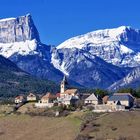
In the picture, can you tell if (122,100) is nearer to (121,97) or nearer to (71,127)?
(121,97)

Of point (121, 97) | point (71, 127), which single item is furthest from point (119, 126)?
point (121, 97)

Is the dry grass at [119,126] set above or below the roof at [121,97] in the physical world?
below

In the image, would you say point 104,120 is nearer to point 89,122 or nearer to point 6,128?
point 89,122

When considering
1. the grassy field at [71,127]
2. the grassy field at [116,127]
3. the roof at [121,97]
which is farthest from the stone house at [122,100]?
the grassy field at [116,127]

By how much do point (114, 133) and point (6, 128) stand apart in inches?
1679

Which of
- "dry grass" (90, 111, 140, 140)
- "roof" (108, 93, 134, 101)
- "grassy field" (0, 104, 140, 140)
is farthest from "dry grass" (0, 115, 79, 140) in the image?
"roof" (108, 93, 134, 101)

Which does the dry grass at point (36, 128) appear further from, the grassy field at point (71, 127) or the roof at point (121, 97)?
the roof at point (121, 97)

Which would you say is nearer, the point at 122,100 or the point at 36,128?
the point at 36,128

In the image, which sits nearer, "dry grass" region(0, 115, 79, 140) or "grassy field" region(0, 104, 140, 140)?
"grassy field" region(0, 104, 140, 140)

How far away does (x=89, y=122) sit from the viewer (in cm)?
16925

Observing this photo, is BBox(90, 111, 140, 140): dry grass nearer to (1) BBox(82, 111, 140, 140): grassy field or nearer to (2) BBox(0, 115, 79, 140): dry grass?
(1) BBox(82, 111, 140, 140): grassy field

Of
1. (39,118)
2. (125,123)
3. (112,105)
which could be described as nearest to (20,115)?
(39,118)

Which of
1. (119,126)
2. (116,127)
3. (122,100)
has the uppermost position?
(122,100)

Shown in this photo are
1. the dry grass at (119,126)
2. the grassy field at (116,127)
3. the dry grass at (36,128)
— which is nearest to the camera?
the grassy field at (116,127)
